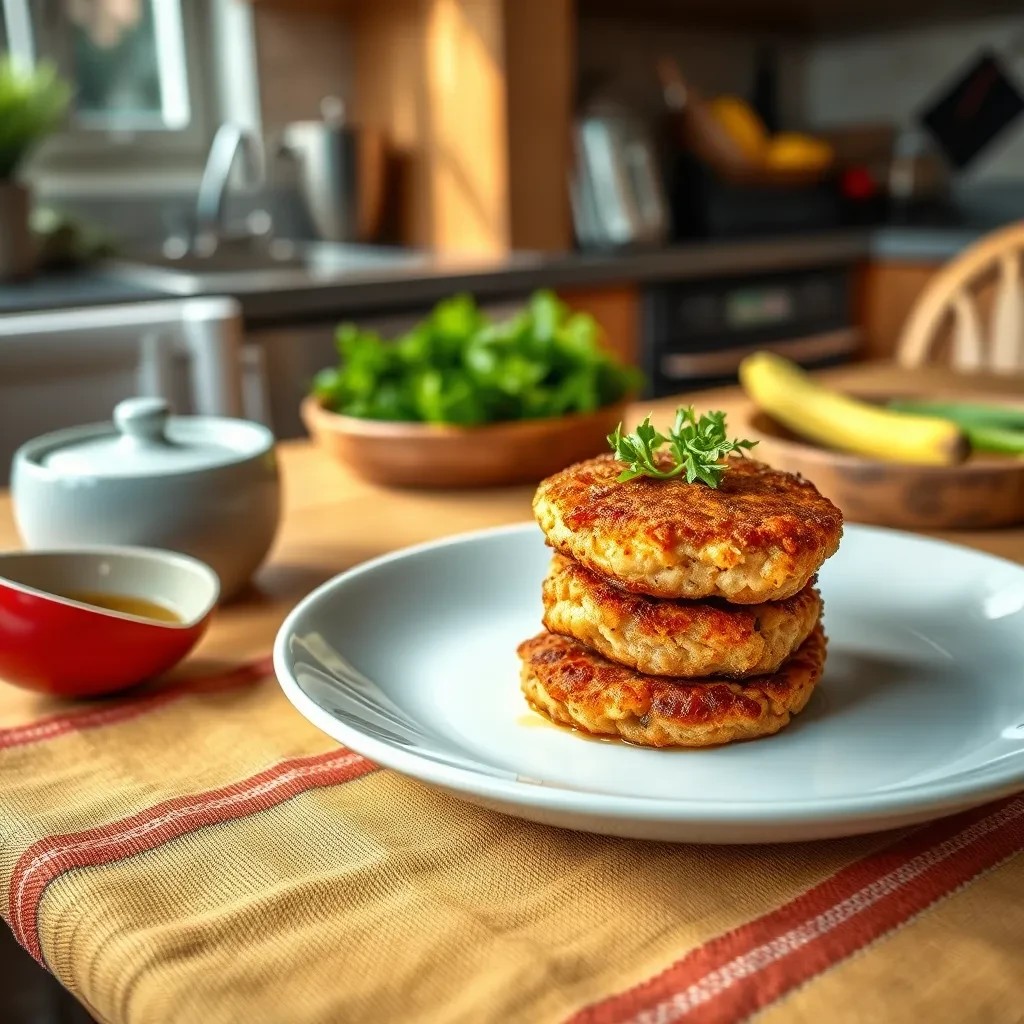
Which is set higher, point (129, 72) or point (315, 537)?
point (129, 72)

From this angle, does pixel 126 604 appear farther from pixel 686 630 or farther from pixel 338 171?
pixel 338 171

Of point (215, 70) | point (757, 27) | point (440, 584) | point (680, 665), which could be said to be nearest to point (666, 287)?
point (215, 70)

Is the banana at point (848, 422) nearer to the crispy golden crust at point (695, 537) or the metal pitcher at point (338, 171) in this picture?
the crispy golden crust at point (695, 537)

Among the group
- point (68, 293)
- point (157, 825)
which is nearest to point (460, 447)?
point (157, 825)

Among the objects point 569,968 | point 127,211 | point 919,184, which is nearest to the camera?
point 569,968

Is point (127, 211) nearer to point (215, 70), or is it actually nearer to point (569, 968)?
point (215, 70)

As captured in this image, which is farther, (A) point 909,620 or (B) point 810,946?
(A) point 909,620
